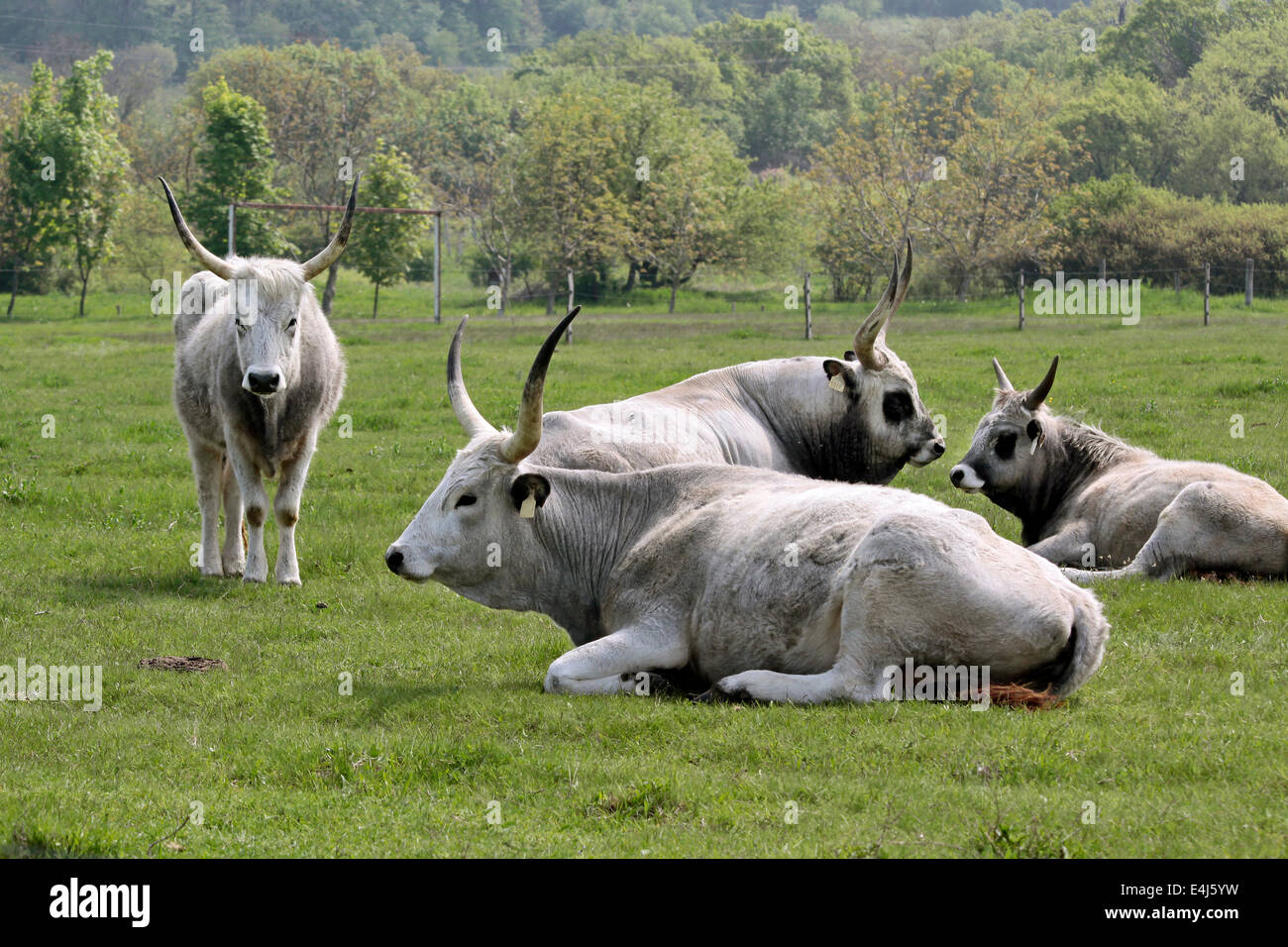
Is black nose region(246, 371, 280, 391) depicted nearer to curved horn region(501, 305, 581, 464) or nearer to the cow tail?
curved horn region(501, 305, 581, 464)

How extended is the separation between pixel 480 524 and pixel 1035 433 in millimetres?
5655

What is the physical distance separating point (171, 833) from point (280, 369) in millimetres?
5580

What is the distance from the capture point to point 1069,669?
6.46m

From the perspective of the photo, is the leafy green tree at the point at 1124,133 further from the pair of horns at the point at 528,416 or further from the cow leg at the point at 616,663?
the cow leg at the point at 616,663

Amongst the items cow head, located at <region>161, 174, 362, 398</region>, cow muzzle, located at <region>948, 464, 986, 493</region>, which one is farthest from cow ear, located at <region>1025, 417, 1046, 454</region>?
cow head, located at <region>161, 174, 362, 398</region>

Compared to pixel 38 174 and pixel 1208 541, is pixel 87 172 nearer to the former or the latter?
pixel 38 174

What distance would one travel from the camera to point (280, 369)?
10.2 m

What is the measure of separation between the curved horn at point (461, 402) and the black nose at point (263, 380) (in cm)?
178

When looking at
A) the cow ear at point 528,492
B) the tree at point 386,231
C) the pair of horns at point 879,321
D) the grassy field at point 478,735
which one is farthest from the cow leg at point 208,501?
the tree at point 386,231

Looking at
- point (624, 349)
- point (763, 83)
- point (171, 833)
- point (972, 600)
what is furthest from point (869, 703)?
point (763, 83)

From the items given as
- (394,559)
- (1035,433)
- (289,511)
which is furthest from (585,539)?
(1035,433)

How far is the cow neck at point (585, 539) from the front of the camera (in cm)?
775

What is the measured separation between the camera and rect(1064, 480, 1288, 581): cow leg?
947 centimetres
